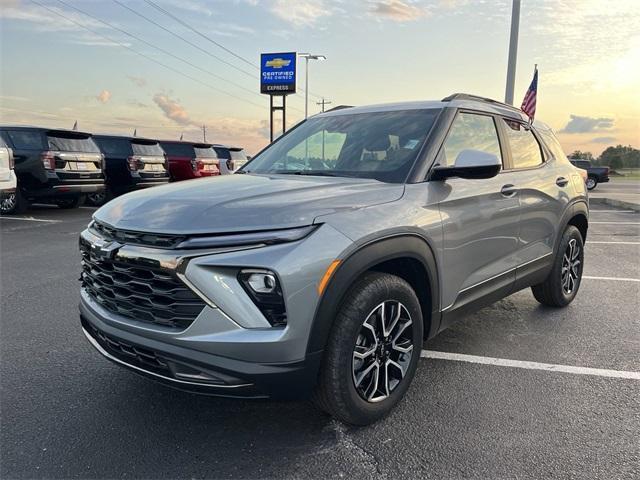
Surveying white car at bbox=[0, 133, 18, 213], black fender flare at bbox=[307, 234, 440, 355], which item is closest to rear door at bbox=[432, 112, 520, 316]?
black fender flare at bbox=[307, 234, 440, 355]

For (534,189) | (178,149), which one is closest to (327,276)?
(534,189)

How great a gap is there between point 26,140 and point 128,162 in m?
2.96

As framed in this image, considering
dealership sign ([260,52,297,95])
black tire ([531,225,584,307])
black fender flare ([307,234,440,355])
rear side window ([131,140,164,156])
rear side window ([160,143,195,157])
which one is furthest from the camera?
dealership sign ([260,52,297,95])

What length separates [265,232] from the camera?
7.29 ft

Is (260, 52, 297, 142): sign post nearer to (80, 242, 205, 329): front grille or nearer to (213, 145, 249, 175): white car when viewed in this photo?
(213, 145, 249, 175): white car

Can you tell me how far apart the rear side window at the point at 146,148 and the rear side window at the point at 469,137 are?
11814 mm

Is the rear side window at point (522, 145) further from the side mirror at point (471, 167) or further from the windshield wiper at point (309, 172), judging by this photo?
the windshield wiper at point (309, 172)

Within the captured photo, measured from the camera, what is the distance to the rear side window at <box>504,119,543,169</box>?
402cm

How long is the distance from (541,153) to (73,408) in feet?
13.6

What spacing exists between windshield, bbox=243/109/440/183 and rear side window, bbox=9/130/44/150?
28.7ft

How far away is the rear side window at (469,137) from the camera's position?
10.7 ft

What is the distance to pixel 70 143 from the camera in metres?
11.3

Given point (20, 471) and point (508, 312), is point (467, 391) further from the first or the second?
point (20, 471)

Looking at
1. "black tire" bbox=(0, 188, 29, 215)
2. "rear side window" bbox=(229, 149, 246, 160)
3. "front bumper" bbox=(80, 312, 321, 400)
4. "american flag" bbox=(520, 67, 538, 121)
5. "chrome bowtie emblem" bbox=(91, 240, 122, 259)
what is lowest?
"black tire" bbox=(0, 188, 29, 215)
